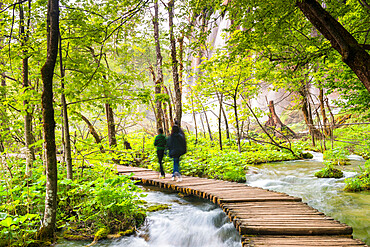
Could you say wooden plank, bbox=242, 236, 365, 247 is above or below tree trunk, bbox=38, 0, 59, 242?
below

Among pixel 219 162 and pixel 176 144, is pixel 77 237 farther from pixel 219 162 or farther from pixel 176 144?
pixel 219 162

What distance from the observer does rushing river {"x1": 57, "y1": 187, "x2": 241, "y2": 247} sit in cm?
505

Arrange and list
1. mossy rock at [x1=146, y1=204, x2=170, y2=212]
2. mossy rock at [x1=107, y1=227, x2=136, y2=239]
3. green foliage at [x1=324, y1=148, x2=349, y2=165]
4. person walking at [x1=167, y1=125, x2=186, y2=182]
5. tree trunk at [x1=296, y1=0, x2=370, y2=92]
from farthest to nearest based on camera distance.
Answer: green foliage at [x1=324, y1=148, x2=349, y2=165], person walking at [x1=167, y1=125, x2=186, y2=182], mossy rock at [x1=146, y1=204, x2=170, y2=212], mossy rock at [x1=107, y1=227, x2=136, y2=239], tree trunk at [x1=296, y1=0, x2=370, y2=92]

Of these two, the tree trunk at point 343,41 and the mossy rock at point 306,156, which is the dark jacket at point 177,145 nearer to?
the tree trunk at point 343,41

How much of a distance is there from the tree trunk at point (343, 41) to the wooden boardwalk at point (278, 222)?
2791 millimetres

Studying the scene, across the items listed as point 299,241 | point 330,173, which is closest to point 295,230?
point 299,241

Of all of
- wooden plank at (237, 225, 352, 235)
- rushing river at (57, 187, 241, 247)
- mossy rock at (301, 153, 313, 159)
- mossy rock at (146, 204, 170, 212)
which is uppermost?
mossy rock at (301, 153, 313, 159)

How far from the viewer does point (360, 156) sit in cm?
1263

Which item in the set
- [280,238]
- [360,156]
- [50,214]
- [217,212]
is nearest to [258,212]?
[280,238]

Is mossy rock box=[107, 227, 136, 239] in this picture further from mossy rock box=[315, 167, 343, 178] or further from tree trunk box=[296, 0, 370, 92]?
mossy rock box=[315, 167, 343, 178]

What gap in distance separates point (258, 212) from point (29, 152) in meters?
6.27

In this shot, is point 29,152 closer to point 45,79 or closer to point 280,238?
point 45,79

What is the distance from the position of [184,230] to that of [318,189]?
552 cm

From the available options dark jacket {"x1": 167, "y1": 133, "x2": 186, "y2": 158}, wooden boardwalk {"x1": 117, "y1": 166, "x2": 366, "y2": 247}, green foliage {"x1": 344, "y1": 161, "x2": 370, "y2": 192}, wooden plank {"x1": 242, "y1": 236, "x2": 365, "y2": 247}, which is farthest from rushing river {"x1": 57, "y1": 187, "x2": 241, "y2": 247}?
green foliage {"x1": 344, "y1": 161, "x2": 370, "y2": 192}
